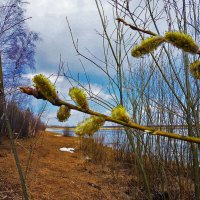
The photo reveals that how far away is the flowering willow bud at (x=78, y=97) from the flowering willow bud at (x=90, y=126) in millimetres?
29

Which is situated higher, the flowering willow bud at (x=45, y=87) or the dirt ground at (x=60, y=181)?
the flowering willow bud at (x=45, y=87)

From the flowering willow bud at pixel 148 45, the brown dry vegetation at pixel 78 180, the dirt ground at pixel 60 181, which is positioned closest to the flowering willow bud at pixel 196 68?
the flowering willow bud at pixel 148 45

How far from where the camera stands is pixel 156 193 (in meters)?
4.42

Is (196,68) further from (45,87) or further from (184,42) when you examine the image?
(45,87)

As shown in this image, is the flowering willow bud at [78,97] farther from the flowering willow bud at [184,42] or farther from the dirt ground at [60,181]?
the dirt ground at [60,181]

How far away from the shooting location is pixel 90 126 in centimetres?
72

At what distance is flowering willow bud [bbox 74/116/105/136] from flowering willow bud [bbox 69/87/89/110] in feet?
0.09

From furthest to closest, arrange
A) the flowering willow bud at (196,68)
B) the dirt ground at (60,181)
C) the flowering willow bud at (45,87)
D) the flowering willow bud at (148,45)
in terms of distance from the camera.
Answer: the dirt ground at (60,181) < the flowering willow bud at (196,68) < the flowering willow bud at (148,45) < the flowering willow bud at (45,87)

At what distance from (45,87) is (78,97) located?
0.22 feet

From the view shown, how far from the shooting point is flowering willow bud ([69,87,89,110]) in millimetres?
719

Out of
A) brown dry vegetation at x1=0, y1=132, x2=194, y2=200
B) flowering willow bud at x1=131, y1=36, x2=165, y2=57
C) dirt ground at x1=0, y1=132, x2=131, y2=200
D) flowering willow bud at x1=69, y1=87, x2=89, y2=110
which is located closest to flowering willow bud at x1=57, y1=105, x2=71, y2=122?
flowering willow bud at x1=69, y1=87, x2=89, y2=110

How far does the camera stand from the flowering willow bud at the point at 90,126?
0.71 metres

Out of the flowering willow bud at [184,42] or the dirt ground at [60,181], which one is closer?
the flowering willow bud at [184,42]

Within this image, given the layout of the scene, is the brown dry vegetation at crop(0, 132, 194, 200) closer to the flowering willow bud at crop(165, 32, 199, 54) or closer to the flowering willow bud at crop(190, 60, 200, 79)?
the flowering willow bud at crop(190, 60, 200, 79)
